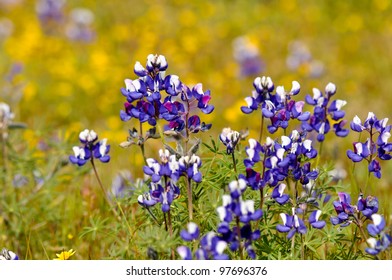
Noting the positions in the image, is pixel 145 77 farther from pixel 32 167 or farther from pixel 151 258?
pixel 32 167

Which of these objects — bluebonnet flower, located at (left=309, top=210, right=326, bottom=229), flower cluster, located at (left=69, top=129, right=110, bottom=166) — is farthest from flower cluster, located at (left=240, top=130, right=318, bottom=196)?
flower cluster, located at (left=69, top=129, right=110, bottom=166)

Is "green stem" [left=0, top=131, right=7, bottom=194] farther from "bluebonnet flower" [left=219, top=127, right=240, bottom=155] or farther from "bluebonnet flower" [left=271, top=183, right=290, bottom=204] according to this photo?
"bluebonnet flower" [left=271, top=183, right=290, bottom=204]

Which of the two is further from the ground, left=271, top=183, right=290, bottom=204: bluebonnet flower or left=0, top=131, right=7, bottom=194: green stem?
left=0, top=131, right=7, bottom=194: green stem

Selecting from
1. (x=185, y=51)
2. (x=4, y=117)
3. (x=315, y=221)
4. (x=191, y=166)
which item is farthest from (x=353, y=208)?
Result: (x=185, y=51)

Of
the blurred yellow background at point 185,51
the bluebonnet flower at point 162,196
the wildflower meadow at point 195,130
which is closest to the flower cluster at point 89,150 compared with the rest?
the wildflower meadow at point 195,130

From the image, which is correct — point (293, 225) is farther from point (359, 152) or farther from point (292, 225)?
point (359, 152)

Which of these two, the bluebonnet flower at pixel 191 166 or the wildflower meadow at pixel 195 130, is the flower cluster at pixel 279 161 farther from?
the bluebonnet flower at pixel 191 166

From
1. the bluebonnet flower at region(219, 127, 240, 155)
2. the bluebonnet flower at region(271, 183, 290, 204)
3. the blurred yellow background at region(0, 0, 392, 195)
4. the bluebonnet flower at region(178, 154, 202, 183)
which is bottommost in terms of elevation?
the bluebonnet flower at region(271, 183, 290, 204)

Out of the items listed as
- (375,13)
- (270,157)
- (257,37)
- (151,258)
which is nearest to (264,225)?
(270,157)
